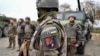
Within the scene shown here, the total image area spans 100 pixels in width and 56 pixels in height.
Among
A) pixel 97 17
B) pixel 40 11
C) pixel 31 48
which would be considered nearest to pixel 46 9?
pixel 40 11

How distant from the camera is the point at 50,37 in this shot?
13.6 ft

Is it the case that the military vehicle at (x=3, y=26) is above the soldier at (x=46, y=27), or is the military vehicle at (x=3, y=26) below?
below

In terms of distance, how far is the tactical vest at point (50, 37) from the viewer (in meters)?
4.11

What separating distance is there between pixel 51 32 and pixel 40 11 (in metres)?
0.40

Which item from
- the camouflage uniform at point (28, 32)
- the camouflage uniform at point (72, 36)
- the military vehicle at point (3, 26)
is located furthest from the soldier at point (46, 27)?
the military vehicle at point (3, 26)

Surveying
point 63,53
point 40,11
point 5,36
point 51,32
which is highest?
point 40,11

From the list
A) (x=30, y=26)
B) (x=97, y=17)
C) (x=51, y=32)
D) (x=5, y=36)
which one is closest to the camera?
(x=51, y=32)

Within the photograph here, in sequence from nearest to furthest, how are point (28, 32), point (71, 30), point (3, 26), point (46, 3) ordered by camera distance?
point (46, 3) → point (71, 30) → point (28, 32) → point (3, 26)

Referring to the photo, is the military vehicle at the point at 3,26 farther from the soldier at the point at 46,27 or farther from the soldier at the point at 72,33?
the soldier at the point at 46,27

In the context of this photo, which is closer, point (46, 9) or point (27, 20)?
point (46, 9)

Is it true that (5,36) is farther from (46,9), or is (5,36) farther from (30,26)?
(46,9)

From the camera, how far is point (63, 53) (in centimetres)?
418


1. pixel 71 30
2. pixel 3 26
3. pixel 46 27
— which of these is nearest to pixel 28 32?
pixel 71 30

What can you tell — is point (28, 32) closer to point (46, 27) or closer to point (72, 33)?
point (72, 33)
